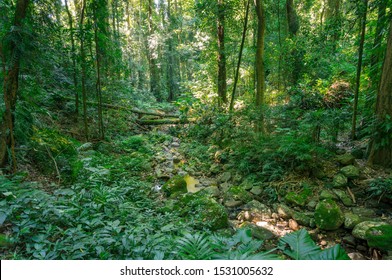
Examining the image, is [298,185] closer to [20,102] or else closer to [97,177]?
[97,177]

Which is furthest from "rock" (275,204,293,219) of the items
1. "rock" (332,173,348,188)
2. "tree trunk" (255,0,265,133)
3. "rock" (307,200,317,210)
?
"tree trunk" (255,0,265,133)

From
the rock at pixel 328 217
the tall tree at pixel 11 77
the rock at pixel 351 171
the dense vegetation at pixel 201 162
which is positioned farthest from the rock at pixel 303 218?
the tall tree at pixel 11 77

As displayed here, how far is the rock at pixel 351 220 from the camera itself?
396 centimetres

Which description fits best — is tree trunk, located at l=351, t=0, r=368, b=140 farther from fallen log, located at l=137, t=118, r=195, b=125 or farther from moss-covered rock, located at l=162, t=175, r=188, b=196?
fallen log, located at l=137, t=118, r=195, b=125

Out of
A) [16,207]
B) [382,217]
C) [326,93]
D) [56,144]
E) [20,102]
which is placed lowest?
[382,217]

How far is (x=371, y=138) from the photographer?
5.18m

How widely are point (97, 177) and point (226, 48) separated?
8204mm

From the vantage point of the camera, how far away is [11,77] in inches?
150

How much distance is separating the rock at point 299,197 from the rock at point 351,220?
82cm

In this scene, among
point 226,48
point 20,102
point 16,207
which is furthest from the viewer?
point 226,48

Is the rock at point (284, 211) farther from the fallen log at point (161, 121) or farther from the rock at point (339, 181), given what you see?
the fallen log at point (161, 121)

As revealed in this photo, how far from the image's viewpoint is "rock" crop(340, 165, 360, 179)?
4984 millimetres

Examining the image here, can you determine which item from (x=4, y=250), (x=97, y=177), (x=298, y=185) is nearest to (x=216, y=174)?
(x=298, y=185)

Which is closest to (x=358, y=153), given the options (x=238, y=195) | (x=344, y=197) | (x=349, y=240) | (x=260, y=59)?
(x=344, y=197)
